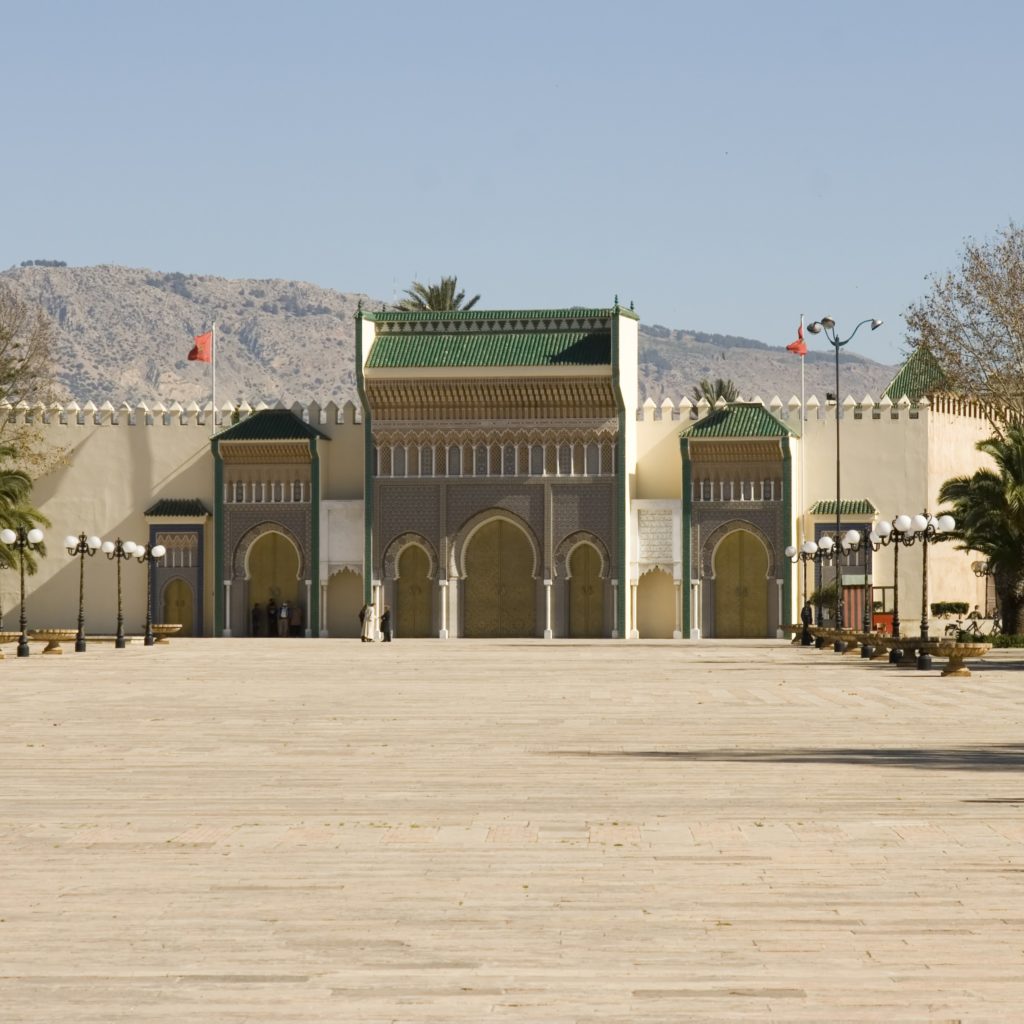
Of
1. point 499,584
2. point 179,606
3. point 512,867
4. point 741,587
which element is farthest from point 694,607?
point 512,867

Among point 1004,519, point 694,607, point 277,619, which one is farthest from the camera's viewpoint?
point 277,619

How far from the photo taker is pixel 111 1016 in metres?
6.31

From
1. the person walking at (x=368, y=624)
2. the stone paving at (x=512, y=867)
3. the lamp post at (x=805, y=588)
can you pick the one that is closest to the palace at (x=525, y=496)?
the lamp post at (x=805, y=588)

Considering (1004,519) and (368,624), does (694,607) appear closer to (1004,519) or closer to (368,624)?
(368,624)

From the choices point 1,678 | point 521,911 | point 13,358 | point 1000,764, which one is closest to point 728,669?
point 1,678

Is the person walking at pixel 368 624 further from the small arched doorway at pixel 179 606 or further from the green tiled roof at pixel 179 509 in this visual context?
the green tiled roof at pixel 179 509

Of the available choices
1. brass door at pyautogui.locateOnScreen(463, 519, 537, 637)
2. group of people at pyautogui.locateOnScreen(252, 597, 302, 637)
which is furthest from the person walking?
group of people at pyautogui.locateOnScreen(252, 597, 302, 637)

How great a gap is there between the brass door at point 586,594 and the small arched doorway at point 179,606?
34.0 ft

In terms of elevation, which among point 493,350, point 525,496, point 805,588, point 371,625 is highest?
point 493,350

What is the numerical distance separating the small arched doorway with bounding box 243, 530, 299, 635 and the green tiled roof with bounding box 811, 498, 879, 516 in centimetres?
1399

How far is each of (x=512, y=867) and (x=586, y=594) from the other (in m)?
45.2

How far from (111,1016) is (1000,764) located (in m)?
9.57

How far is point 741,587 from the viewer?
54094mm

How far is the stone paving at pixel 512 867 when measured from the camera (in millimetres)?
6680
